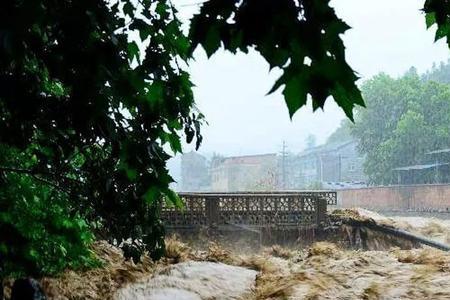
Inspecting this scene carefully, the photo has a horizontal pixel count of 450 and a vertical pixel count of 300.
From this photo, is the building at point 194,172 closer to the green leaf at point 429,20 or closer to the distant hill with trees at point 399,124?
the distant hill with trees at point 399,124

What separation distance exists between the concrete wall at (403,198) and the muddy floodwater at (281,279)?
14.7 m

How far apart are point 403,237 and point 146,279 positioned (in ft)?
21.0

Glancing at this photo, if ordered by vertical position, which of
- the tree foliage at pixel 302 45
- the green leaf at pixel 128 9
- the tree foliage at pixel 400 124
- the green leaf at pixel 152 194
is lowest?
the green leaf at pixel 152 194

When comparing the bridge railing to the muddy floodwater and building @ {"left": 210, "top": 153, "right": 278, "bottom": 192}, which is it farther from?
building @ {"left": 210, "top": 153, "right": 278, "bottom": 192}

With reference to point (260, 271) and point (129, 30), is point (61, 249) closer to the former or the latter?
point (260, 271)

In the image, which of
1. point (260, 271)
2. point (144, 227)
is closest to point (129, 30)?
point (144, 227)

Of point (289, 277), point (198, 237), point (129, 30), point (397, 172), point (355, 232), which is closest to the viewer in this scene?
point (129, 30)

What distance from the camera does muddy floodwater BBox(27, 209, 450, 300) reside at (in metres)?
2.91

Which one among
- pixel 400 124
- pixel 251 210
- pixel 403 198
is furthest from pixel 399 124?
pixel 251 210

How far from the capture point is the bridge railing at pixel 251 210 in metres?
9.49

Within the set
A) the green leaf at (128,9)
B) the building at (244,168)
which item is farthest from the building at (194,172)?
the green leaf at (128,9)

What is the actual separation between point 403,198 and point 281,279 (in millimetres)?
17268

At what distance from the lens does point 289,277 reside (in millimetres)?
3377

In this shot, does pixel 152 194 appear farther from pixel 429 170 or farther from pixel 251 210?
pixel 429 170
